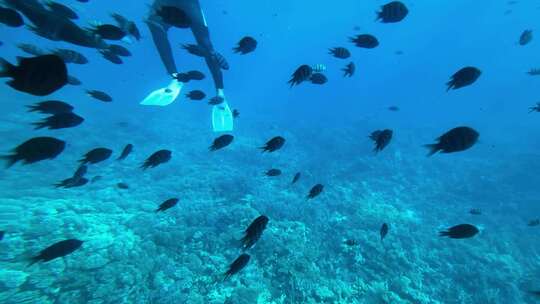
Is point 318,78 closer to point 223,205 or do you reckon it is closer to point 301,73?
point 301,73

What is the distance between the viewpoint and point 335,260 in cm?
938

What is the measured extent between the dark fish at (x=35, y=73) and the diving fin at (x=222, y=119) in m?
7.84

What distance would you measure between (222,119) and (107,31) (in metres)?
6.36

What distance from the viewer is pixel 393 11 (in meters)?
5.21

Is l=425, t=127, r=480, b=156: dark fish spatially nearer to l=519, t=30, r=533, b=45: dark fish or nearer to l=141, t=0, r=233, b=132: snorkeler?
l=141, t=0, r=233, b=132: snorkeler

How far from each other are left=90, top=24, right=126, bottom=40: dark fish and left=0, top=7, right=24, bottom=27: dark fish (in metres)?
0.92

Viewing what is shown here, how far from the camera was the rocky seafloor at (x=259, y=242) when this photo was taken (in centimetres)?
720

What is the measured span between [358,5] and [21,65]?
10939cm

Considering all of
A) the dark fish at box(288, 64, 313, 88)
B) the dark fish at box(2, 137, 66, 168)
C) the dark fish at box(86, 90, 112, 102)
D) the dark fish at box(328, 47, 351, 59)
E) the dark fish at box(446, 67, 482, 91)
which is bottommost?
the dark fish at box(2, 137, 66, 168)

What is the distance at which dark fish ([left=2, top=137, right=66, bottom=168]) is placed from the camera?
3.41m

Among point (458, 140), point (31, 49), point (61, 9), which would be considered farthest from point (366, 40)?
point (31, 49)

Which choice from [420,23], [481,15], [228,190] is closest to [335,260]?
[228,190]

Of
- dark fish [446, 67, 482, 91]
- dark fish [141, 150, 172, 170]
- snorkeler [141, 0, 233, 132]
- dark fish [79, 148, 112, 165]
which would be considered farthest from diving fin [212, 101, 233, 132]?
dark fish [446, 67, 482, 91]

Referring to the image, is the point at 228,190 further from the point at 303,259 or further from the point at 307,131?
the point at 307,131
